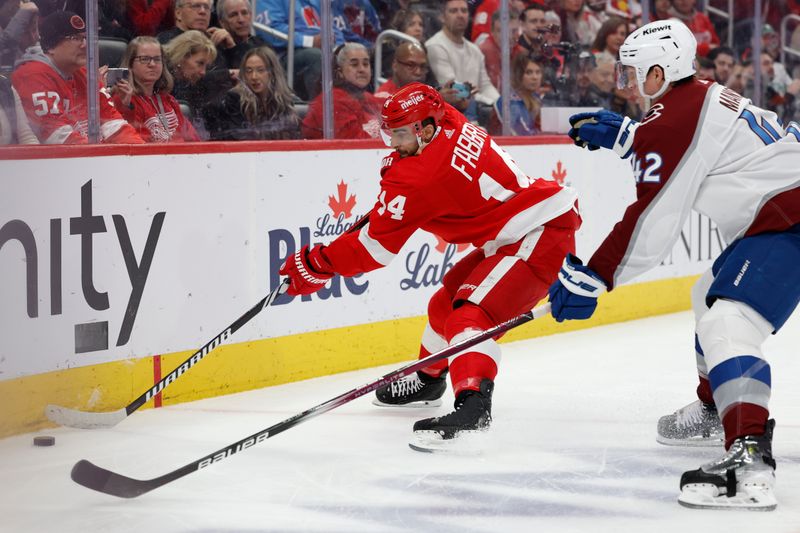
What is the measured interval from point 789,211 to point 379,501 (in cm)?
126

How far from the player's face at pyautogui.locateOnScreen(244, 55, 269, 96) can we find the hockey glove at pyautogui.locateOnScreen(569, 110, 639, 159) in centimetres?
173

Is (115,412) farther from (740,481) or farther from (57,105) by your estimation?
(740,481)

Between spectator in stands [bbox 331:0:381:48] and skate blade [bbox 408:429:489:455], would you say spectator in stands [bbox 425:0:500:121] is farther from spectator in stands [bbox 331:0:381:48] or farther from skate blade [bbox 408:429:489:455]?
skate blade [bbox 408:429:489:455]

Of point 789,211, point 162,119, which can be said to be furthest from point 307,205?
point 789,211

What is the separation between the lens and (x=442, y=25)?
5684 millimetres

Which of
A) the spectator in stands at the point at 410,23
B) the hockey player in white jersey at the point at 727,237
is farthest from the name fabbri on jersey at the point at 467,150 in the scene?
the spectator in stands at the point at 410,23

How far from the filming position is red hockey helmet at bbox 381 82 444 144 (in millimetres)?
3709

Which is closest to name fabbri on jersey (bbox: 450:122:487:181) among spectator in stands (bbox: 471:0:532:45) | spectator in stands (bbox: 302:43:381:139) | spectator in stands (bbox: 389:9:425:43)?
spectator in stands (bbox: 302:43:381:139)

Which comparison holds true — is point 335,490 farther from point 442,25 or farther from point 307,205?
point 442,25

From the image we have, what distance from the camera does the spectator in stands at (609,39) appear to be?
6.65m

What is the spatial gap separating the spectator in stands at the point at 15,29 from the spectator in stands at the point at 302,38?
3.82 ft

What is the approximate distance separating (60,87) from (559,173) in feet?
9.09

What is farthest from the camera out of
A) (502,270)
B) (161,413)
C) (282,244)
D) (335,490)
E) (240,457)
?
(282,244)

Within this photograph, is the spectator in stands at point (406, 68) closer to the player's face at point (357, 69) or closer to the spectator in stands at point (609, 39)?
the player's face at point (357, 69)
